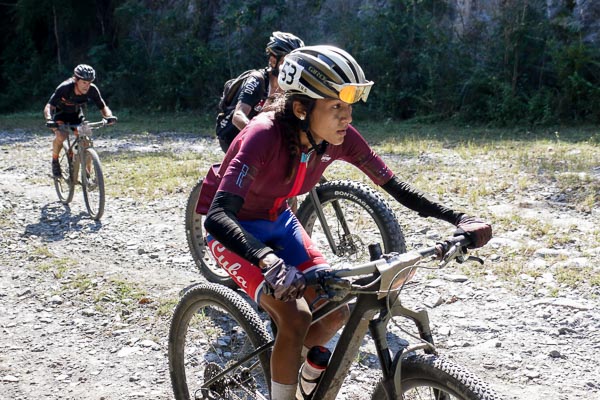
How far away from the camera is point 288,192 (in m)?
3.85

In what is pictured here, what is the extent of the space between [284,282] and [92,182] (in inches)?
288

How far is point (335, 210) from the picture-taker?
6070 millimetres

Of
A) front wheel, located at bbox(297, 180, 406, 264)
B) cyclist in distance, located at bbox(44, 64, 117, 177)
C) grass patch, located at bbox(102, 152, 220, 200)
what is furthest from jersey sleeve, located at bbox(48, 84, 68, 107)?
front wheel, located at bbox(297, 180, 406, 264)

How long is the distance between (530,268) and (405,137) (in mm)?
8062

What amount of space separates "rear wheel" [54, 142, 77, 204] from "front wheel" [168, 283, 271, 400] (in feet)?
20.8

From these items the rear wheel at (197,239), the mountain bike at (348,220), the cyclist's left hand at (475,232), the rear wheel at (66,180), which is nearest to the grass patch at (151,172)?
the rear wheel at (66,180)

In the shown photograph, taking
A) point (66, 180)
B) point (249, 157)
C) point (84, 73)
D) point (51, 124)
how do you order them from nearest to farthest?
point (249, 157), point (51, 124), point (84, 73), point (66, 180)

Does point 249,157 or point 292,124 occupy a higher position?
point 292,124

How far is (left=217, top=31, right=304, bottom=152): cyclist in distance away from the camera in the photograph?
21.2 feet

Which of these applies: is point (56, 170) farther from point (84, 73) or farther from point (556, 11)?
point (556, 11)

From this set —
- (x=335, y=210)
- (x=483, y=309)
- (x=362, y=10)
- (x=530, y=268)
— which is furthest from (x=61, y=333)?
(x=362, y=10)

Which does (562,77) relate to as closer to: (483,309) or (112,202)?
(112,202)

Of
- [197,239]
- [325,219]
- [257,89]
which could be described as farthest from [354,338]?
[257,89]

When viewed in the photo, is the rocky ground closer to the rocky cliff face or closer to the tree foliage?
the tree foliage
